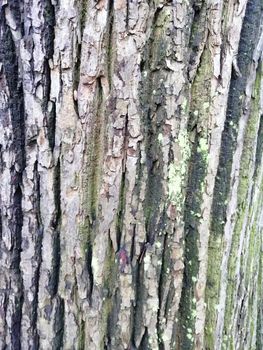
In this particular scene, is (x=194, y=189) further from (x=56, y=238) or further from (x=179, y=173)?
(x=56, y=238)

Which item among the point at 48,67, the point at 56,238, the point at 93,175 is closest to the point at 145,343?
the point at 56,238

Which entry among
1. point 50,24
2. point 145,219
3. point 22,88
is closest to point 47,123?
point 22,88

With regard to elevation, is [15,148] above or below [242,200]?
above

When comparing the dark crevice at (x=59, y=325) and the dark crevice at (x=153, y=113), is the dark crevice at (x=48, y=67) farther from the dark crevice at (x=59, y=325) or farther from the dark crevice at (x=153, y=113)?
the dark crevice at (x=59, y=325)

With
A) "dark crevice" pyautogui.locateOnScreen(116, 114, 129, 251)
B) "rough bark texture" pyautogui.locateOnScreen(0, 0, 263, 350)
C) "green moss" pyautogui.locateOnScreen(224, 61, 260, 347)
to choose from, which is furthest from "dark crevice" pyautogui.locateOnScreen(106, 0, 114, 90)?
"green moss" pyautogui.locateOnScreen(224, 61, 260, 347)

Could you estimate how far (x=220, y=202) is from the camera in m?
1.23

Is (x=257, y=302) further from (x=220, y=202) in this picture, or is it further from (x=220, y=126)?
(x=220, y=126)

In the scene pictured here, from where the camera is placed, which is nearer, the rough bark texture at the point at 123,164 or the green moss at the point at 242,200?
the rough bark texture at the point at 123,164

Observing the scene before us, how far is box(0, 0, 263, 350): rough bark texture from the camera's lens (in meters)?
1.09

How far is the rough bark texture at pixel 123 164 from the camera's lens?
1.09 metres

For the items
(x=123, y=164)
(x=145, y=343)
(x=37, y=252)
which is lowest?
(x=145, y=343)

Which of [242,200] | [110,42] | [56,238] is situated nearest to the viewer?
[110,42]

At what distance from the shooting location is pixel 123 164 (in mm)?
1134

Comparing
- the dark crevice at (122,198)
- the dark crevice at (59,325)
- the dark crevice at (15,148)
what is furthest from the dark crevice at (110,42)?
the dark crevice at (59,325)
